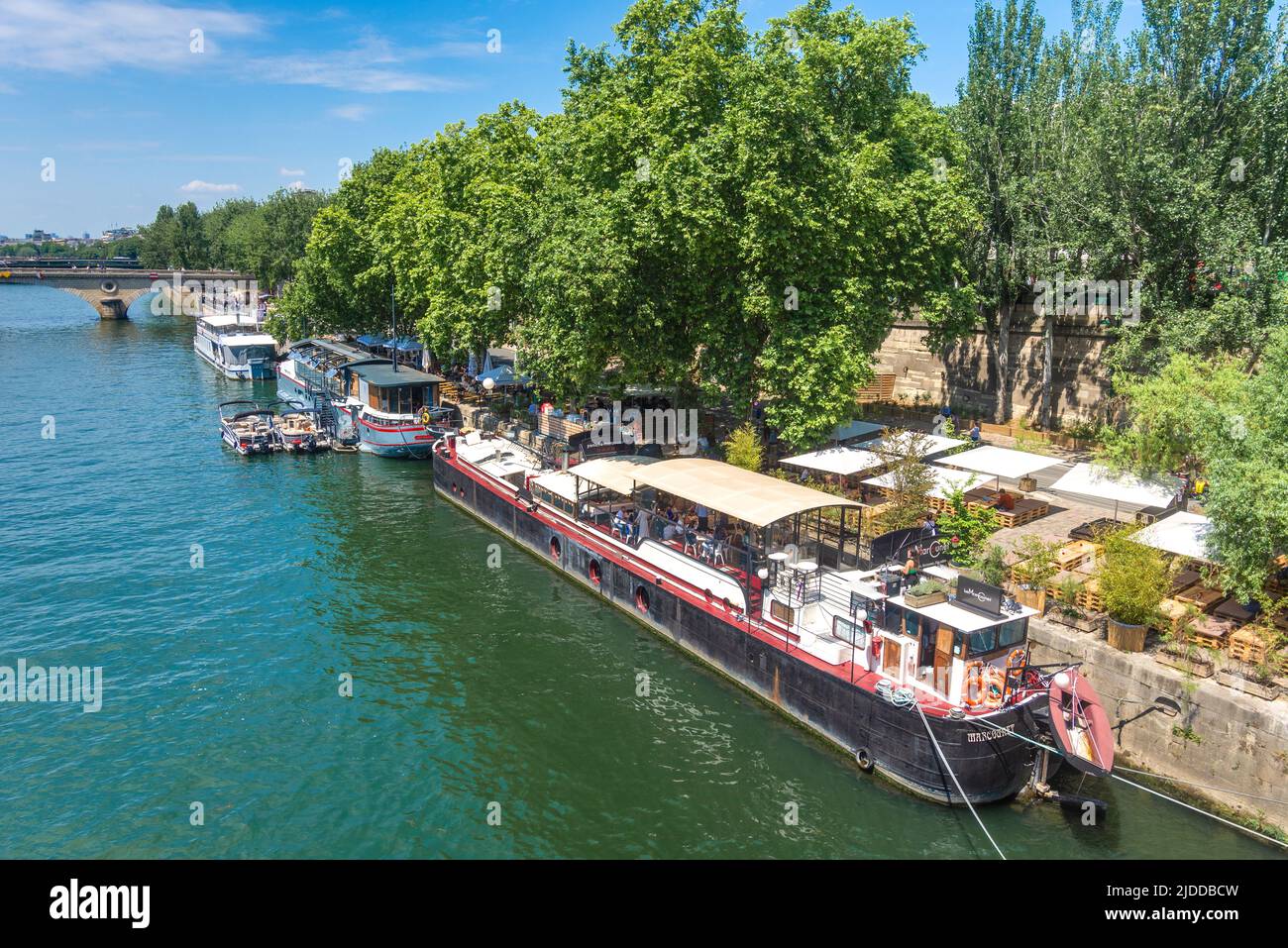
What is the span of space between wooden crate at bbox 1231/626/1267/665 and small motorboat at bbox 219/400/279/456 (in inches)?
1960

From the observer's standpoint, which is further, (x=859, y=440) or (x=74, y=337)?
(x=74, y=337)

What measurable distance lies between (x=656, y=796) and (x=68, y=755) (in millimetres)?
15350

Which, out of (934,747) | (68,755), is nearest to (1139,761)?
(934,747)

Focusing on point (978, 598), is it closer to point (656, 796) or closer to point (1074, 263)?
point (656, 796)

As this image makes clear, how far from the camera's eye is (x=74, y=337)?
118125mm

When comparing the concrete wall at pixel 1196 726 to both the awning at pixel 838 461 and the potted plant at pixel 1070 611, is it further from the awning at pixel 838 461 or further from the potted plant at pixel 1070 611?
the awning at pixel 838 461

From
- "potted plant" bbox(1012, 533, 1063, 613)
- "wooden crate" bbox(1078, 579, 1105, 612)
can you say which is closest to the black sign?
"potted plant" bbox(1012, 533, 1063, 613)

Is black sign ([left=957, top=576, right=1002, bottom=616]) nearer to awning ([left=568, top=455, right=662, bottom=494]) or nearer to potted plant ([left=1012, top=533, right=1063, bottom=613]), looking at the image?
potted plant ([left=1012, top=533, right=1063, bottom=613])

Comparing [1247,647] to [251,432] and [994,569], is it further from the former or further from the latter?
[251,432]

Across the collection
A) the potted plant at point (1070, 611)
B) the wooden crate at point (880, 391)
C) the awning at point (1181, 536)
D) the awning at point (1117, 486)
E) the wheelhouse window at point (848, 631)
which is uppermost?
the wooden crate at point (880, 391)

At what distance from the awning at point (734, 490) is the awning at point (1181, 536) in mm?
8062

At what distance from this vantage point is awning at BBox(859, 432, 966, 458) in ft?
116

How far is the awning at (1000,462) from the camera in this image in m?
33.3

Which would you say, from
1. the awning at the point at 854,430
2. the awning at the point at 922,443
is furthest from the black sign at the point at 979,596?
the awning at the point at 854,430
